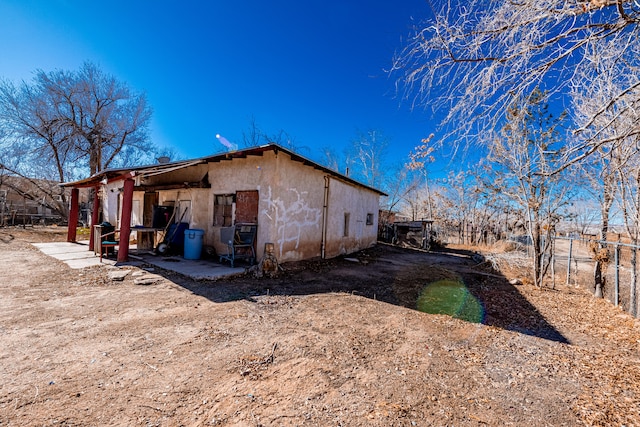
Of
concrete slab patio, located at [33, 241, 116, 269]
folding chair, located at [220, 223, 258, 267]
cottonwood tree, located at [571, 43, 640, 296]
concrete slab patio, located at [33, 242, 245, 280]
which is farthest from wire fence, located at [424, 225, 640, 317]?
concrete slab patio, located at [33, 241, 116, 269]

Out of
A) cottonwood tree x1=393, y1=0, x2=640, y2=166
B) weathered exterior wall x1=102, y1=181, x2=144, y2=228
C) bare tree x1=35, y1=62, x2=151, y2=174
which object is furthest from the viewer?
bare tree x1=35, y1=62, x2=151, y2=174

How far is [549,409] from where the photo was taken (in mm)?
2395

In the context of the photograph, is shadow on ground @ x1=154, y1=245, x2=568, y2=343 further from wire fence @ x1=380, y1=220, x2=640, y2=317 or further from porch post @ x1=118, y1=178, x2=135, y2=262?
porch post @ x1=118, y1=178, x2=135, y2=262

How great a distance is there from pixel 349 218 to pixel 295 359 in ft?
31.1

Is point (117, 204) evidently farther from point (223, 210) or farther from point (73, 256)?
point (223, 210)

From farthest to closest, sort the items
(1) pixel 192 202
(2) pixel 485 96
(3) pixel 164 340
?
(1) pixel 192 202
(3) pixel 164 340
(2) pixel 485 96

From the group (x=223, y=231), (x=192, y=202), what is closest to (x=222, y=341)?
(x=223, y=231)

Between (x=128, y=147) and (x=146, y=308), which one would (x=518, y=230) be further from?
(x=128, y=147)

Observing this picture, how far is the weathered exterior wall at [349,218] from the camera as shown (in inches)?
422

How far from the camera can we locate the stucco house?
791 cm

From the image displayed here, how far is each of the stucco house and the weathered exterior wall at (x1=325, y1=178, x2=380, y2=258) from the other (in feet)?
0.13

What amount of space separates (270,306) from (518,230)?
17.7m

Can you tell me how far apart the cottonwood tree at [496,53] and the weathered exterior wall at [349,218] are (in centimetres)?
752

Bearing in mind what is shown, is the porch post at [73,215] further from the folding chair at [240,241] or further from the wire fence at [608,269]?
the wire fence at [608,269]
